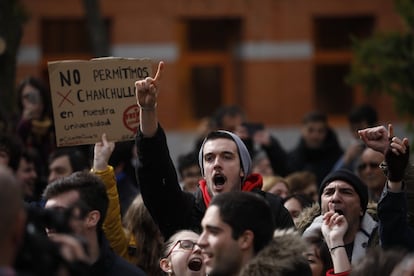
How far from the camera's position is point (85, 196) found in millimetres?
6879

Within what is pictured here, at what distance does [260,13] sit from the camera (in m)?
21.0

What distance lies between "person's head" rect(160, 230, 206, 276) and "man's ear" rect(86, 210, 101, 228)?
1.46 feet

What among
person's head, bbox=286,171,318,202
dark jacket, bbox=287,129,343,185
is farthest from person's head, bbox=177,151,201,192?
dark jacket, bbox=287,129,343,185

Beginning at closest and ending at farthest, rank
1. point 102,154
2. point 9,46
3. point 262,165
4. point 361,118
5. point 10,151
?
point 102,154, point 10,151, point 262,165, point 9,46, point 361,118

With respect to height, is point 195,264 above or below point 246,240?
below

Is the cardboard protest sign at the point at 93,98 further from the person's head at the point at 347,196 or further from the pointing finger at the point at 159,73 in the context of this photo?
the person's head at the point at 347,196

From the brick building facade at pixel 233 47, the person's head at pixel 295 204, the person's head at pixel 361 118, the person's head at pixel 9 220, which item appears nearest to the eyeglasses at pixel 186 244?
the person's head at pixel 295 204

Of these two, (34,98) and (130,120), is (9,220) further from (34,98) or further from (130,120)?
(34,98)

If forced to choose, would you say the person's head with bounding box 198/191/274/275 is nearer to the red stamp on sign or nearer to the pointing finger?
the pointing finger

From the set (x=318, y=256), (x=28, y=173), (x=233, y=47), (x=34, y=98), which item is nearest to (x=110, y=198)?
(x=318, y=256)

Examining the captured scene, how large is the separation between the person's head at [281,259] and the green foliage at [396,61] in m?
7.42

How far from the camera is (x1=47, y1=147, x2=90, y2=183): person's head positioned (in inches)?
402

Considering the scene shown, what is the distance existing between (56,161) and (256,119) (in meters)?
11.1

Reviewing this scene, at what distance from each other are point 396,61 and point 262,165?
6.66 ft
